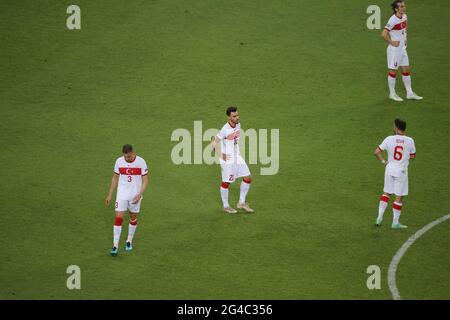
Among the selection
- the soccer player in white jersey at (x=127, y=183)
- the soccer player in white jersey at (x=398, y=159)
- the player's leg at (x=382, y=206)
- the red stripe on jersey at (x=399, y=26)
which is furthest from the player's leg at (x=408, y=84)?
the soccer player in white jersey at (x=127, y=183)

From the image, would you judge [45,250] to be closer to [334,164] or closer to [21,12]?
[334,164]

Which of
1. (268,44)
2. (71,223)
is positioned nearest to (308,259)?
(71,223)

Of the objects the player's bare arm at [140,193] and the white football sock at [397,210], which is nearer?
the player's bare arm at [140,193]

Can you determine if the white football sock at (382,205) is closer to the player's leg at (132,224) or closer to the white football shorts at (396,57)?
the player's leg at (132,224)

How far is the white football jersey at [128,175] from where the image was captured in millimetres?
14695

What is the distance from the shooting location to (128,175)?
1472 cm

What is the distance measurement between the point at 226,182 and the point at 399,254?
152 inches

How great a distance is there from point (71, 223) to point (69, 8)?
10.7m

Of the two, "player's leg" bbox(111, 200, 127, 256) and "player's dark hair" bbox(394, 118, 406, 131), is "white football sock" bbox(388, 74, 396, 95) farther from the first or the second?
"player's leg" bbox(111, 200, 127, 256)

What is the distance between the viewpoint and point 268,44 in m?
23.7

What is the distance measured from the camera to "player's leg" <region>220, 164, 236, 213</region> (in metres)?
16.4

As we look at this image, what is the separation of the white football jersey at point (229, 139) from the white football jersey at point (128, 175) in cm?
221

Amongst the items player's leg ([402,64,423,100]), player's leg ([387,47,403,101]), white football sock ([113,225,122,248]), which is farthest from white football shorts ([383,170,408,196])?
player's leg ([402,64,423,100])

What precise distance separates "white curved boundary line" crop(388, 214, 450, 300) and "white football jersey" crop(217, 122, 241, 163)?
3.90 meters
